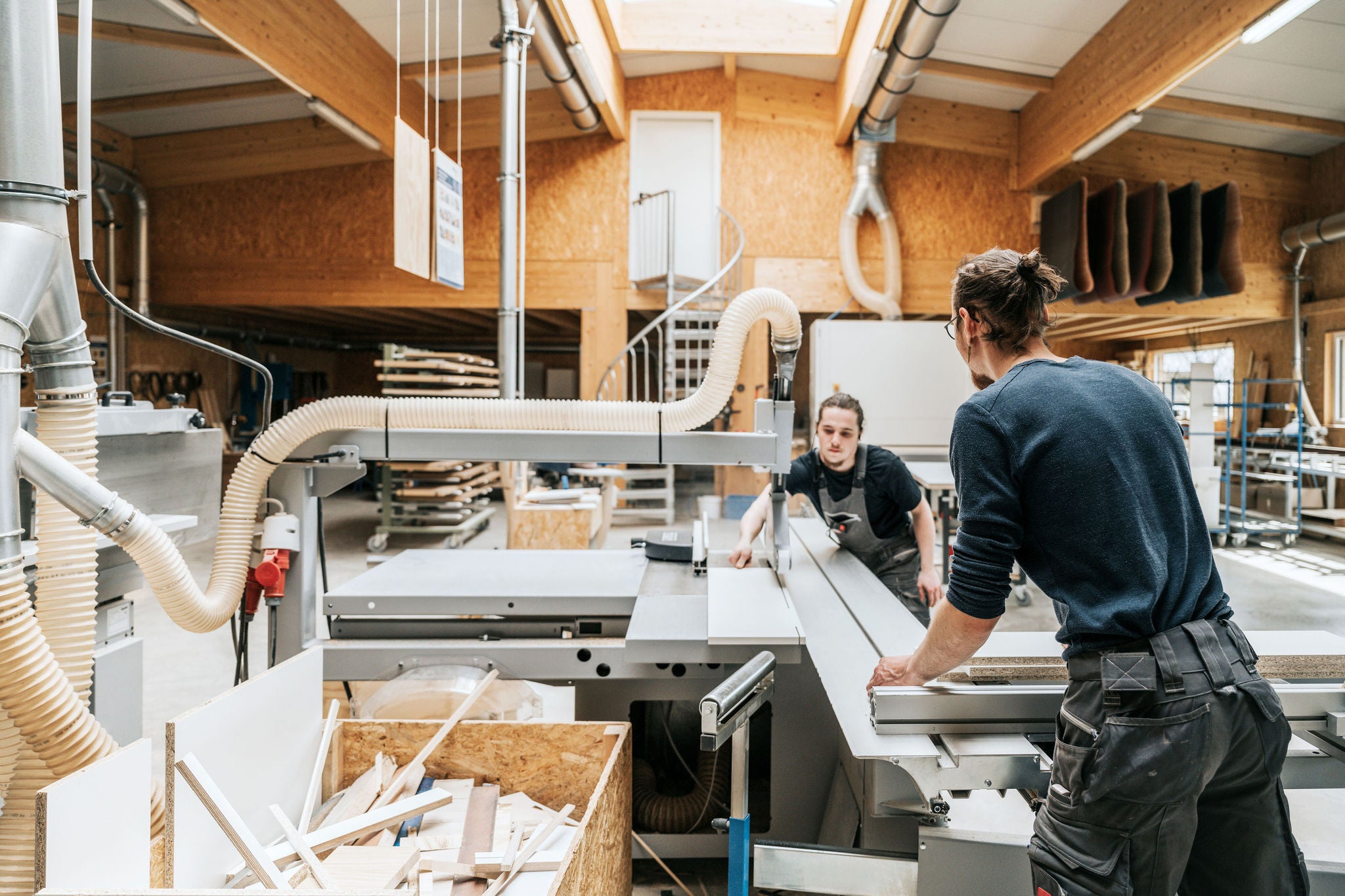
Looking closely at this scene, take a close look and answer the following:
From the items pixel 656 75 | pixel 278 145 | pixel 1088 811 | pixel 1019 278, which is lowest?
pixel 1088 811

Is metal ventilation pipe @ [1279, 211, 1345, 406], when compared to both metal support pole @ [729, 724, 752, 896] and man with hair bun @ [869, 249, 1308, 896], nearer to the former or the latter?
man with hair bun @ [869, 249, 1308, 896]

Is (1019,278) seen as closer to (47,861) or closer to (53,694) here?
(47,861)

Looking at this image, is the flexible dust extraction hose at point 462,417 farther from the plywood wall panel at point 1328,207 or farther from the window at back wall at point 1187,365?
the window at back wall at point 1187,365

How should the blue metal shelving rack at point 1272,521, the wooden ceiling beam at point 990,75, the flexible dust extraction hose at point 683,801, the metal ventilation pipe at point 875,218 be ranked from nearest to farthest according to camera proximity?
the flexible dust extraction hose at point 683,801 < the wooden ceiling beam at point 990,75 < the blue metal shelving rack at point 1272,521 < the metal ventilation pipe at point 875,218

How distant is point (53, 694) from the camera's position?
4.45ft

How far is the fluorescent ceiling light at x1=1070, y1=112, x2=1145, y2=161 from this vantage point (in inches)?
225

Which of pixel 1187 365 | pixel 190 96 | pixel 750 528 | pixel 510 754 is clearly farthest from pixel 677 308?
pixel 1187 365

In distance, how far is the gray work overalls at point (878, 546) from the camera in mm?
3018

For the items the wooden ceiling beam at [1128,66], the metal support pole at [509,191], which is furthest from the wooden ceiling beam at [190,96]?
the wooden ceiling beam at [1128,66]

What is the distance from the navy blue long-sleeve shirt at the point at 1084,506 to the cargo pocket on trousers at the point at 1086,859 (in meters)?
0.28

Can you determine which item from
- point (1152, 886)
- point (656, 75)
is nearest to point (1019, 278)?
point (1152, 886)

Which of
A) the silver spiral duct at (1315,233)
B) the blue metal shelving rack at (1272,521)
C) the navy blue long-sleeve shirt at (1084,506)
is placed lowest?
the blue metal shelving rack at (1272,521)

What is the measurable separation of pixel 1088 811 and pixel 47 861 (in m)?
1.53

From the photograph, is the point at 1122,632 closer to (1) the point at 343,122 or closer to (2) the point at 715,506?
(1) the point at 343,122
